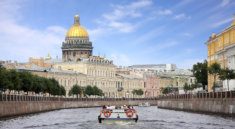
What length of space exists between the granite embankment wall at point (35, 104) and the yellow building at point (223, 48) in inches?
1016

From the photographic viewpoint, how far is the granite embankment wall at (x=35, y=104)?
63978mm

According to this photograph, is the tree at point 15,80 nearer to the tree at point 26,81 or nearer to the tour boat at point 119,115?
the tree at point 26,81

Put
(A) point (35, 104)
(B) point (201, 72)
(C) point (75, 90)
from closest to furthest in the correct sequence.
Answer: (A) point (35, 104)
(B) point (201, 72)
(C) point (75, 90)

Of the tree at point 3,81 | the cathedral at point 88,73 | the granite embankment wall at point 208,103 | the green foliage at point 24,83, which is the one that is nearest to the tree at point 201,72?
the granite embankment wall at point 208,103

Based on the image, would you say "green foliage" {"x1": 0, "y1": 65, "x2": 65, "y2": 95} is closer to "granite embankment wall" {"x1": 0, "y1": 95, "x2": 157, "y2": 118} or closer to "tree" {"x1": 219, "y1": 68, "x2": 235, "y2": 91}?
"granite embankment wall" {"x1": 0, "y1": 95, "x2": 157, "y2": 118}

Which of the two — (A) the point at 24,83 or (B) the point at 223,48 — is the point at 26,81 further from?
(B) the point at 223,48

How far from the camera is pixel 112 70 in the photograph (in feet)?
636

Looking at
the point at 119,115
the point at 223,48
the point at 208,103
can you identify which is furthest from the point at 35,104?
the point at 119,115

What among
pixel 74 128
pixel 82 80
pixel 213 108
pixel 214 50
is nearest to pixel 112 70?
pixel 82 80

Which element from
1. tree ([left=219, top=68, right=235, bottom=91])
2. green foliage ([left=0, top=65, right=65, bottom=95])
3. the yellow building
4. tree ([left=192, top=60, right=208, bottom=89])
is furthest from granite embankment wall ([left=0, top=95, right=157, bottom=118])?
the yellow building

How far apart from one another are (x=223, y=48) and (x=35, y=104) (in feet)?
86.3

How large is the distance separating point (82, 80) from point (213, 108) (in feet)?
356

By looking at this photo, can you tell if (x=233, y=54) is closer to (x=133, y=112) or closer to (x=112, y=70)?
(x=133, y=112)

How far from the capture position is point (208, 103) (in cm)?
7031
